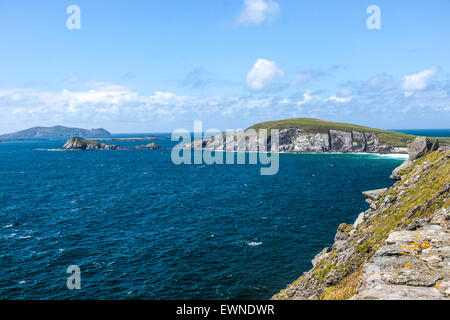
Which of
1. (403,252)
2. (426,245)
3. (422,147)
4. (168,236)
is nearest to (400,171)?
(422,147)

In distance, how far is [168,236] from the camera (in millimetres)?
61219

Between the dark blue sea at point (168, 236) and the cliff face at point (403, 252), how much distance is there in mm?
11989

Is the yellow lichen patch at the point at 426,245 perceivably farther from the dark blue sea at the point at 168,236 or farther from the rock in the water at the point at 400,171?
the rock in the water at the point at 400,171

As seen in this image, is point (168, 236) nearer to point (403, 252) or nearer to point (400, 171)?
point (400, 171)

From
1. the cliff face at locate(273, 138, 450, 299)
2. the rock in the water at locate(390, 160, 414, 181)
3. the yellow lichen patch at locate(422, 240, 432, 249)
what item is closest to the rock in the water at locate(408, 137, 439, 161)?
the cliff face at locate(273, 138, 450, 299)

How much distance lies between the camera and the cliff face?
565 inches

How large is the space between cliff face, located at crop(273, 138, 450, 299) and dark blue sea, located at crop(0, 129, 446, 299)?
12.0 m

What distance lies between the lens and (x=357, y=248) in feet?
98.6

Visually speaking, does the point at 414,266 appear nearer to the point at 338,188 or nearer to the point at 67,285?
the point at 67,285

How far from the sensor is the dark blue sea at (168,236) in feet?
140

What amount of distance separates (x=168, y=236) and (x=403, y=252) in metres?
50.5

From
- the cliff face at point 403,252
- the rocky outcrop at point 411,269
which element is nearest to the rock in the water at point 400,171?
the cliff face at point 403,252

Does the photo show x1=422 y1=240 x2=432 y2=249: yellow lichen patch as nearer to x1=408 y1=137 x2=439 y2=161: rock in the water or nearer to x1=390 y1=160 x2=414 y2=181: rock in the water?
x1=390 y1=160 x2=414 y2=181: rock in the water
